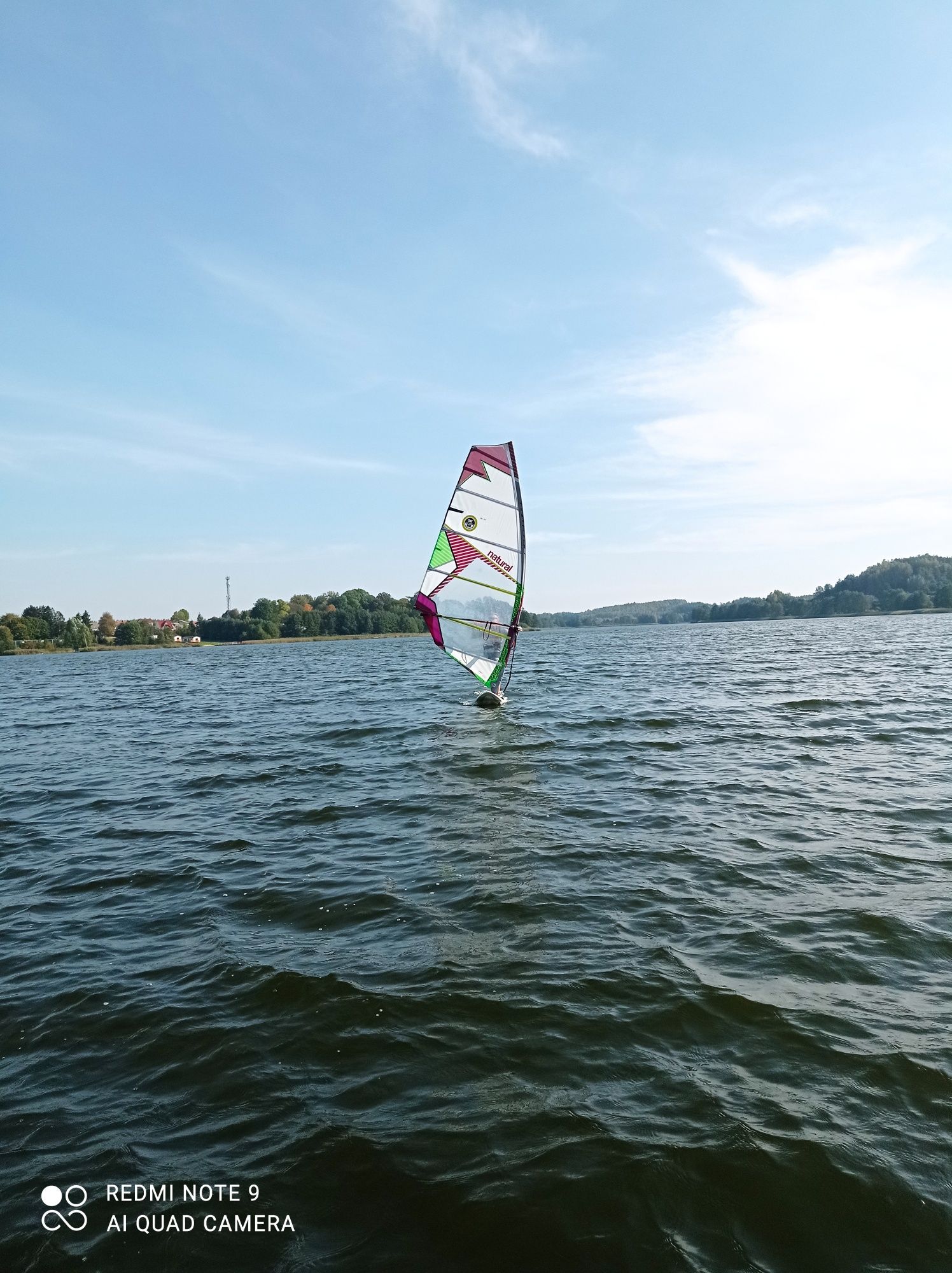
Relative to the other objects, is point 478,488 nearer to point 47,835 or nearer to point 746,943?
point 47,835

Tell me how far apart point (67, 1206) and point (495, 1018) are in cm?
317

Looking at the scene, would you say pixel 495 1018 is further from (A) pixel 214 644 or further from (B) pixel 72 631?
(A) pixel 214 644

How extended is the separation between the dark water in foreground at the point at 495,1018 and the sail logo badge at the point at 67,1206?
6 cm

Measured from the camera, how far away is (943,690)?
92.0ft

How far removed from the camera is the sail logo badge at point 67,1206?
425 cm

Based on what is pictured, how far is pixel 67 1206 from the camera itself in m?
4.40

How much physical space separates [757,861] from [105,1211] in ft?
26.4

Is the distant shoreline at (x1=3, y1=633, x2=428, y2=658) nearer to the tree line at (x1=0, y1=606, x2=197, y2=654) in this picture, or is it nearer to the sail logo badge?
the tree line at (x1=0, y1=606, x2=197, y2=654)

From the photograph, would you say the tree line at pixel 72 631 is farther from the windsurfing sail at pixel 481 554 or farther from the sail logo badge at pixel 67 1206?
the sail logo badge at pixel 67 1206

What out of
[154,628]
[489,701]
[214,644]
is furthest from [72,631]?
[489,701]

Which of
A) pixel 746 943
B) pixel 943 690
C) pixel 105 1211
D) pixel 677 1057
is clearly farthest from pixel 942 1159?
pixel 943 690

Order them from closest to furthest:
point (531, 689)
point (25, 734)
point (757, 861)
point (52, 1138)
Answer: point (52, 1138) < point (757, 861) < point (25, 734) < point (531, 689)

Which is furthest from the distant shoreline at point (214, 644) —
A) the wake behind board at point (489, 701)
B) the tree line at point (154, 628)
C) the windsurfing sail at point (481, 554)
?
the windsurfing sail at point (481, 554)

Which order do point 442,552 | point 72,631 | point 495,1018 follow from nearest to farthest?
1. point 495,1018
2. point 442,552
3. point 72,631
